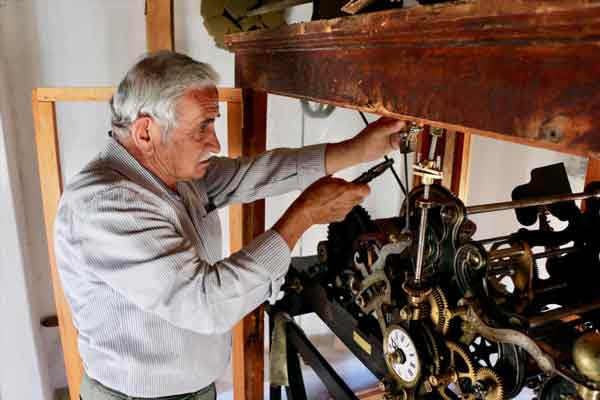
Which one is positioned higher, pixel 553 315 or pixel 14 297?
pixel 553 315

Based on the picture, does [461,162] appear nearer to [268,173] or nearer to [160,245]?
[268,173]

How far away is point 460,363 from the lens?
0.85 m

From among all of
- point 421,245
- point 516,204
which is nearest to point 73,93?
point 421,245

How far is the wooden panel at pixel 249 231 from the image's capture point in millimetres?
1365

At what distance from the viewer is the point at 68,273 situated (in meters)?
1.11

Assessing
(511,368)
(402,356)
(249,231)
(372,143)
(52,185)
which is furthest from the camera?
(52,185)

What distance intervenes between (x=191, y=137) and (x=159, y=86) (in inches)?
5.0

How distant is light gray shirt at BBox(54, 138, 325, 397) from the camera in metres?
0.93

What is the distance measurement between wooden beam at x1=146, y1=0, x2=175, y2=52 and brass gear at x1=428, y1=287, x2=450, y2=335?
1300 mm

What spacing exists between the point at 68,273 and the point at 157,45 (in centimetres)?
93

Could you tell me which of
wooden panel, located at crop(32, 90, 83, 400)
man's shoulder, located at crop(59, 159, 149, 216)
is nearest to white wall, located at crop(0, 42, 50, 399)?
wooden panel, located at crop(32, 90, 83, 400)

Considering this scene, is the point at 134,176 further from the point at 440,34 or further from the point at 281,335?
the point at 440,34

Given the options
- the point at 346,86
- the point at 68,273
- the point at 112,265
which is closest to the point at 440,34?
the point at 346,86

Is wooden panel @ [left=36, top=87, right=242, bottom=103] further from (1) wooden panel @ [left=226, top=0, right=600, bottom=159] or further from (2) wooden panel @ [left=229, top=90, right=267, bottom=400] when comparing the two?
(1) wooden panel @ [left=226, top=0, right=600, bottom=159]
